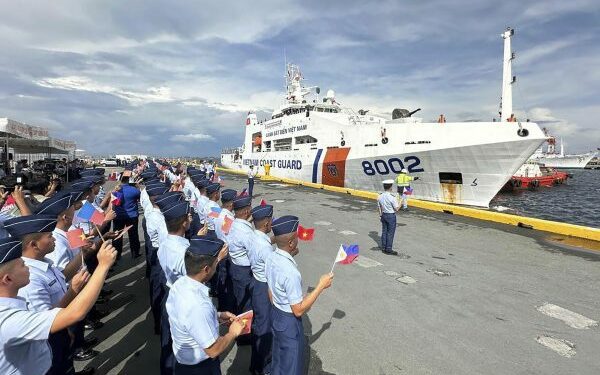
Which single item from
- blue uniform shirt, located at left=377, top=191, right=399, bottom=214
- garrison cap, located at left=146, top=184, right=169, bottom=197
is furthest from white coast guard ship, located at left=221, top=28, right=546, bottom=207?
garrison cap, located at left=146, top=184, right=169, bottom=197

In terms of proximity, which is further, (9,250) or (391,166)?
(391,166)

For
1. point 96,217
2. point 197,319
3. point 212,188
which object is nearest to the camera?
point 197,319

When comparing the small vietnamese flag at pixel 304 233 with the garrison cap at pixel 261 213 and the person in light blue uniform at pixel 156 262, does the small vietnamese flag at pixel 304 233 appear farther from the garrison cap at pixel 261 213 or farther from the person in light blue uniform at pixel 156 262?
the person in light blue uniform at pixel 156 262

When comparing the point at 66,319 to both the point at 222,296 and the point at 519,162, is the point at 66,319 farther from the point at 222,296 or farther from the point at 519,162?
the point at 519,162

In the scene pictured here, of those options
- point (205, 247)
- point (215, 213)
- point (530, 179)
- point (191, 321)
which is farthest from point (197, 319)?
point (530, 179)

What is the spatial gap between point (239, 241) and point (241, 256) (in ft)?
0.67

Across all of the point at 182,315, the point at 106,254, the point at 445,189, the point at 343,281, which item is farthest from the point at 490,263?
the point at 445,189

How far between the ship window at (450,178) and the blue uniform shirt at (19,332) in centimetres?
1692

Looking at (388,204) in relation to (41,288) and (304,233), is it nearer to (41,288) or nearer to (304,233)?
(304,233)

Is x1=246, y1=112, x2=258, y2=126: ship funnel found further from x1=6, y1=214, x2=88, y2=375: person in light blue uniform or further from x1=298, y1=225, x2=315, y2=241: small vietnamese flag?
x1=6, y1=214, x2=88, y2=375: person in light blue uniform

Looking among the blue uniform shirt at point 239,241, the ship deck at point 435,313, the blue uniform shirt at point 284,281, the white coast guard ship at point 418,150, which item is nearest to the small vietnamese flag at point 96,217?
the blue uniform shirt at point 239,241

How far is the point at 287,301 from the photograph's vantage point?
9.34 feet

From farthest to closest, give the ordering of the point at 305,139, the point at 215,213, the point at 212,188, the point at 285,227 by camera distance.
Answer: the point at 305,139 → the point at 212,188 → the point at 215,213 → the point at 285,227

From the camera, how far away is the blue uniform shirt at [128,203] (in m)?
7.18
